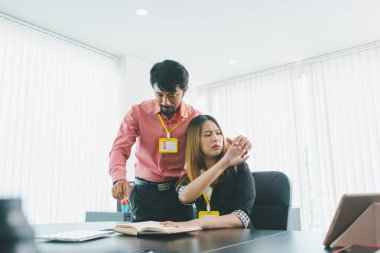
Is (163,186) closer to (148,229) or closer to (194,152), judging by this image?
(194,152)

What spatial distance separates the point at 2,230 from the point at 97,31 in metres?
3.30

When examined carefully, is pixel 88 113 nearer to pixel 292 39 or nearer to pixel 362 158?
pixel 292 39

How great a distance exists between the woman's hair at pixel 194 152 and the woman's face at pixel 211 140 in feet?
0.06

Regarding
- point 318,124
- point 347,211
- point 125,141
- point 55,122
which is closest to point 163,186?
point 125,141

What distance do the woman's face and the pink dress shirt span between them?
0.18 metres

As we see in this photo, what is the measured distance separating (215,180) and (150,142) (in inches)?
18.1

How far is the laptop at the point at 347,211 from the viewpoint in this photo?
0.81m

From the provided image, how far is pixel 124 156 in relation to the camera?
1.84 metres

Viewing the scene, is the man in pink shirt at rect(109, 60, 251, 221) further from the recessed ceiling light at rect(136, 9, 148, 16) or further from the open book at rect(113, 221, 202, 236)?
the recessed ceiling light at rect(136, 9, 148, 16)

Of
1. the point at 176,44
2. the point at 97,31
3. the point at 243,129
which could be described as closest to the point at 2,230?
the point at 97,31

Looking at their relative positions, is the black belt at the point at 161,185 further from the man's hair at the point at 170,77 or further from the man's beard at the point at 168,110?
the man's hair at the point at 170,77

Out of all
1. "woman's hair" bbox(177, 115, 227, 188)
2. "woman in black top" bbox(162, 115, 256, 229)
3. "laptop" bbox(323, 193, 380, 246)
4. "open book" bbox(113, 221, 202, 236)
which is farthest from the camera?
"woman's hair" bbox(177, 115, 227, 188)

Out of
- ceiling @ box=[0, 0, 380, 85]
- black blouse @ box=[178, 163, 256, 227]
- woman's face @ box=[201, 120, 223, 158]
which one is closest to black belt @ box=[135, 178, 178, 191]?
black blouse @ box=[178, 163, 256, 227]

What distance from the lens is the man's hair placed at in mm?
1710
